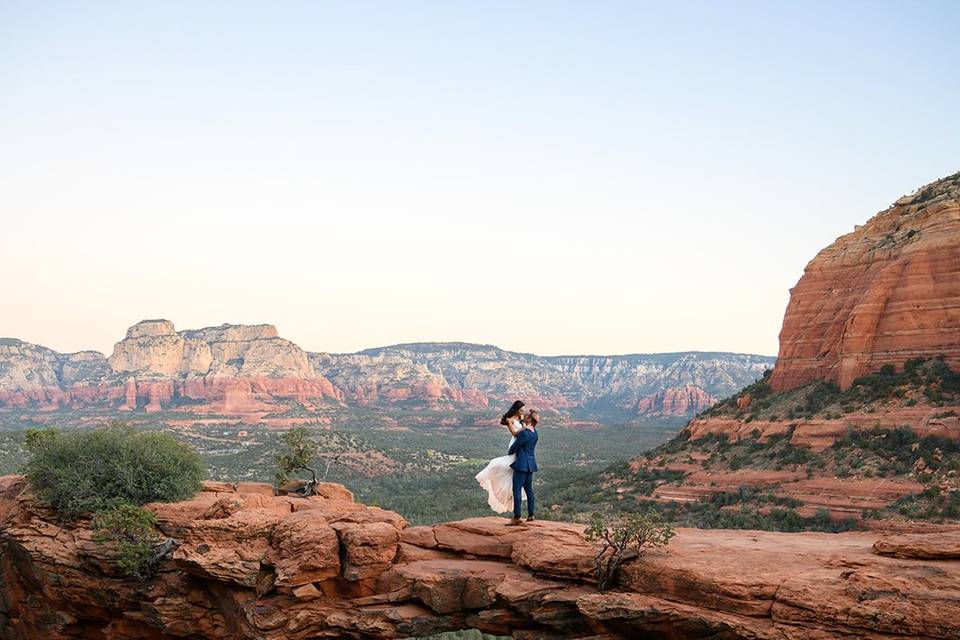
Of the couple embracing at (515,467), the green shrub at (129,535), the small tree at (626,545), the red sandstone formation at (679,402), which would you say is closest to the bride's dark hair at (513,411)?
the couple embracing at (515,467)

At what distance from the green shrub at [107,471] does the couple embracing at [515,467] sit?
9011mm

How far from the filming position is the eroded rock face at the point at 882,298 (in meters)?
36.4

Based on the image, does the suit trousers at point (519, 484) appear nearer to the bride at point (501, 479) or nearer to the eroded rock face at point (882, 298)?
the bride at point (501, 479)

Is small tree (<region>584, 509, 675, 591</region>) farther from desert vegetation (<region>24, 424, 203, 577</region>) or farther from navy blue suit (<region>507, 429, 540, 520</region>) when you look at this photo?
desert vegetation (<region>24, 424, 203, 577</region>)

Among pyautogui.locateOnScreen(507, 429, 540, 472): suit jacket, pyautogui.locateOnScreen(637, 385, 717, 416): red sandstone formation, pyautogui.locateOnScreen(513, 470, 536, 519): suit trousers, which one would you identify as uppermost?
pyautogui.locateOnScreen(507, 429, 540, 472): suit jacket

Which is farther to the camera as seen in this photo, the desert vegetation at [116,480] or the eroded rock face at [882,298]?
the eroded rock face at [882,298]

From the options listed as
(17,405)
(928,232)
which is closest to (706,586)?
(928,232)

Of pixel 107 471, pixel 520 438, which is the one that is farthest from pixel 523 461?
pixel 107 471

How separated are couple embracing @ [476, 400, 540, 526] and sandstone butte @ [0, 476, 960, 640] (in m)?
0.65

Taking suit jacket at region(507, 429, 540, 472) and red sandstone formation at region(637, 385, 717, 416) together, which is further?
red sandstone formation at region(637, 385, 717, 416)

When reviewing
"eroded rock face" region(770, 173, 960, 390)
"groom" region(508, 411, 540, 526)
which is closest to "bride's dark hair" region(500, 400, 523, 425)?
"groom" region(508, 411, 540, 526)

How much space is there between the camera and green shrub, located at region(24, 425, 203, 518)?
1747cm

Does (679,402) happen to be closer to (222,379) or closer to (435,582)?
(222,379)

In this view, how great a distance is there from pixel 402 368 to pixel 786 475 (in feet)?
500
